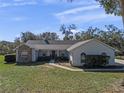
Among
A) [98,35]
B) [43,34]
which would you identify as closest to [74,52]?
[98,35]

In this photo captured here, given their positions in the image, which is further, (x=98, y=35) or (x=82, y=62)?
(x=98, y=35)

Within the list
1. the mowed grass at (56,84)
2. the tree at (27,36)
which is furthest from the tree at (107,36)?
the mowed grass at (56,84)

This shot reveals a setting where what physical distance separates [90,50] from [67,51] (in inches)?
505

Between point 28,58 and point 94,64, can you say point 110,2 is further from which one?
point 28,58

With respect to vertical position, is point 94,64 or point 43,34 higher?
point 43,34

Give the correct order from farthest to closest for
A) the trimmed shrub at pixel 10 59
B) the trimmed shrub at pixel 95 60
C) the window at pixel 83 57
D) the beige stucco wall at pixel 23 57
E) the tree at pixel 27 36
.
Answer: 1. the tree at pixel 27 36
2. the beige stucco wall at pixel 23 57
3. the trimmed shrub at pixel 10 59
4. the window at pixel 83 57
5. the trimmed shrub at pixel 95 60

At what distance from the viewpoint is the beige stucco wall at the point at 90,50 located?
52.5 meters

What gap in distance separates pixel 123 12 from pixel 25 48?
4762 cm

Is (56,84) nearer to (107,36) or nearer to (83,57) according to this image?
(83,57)

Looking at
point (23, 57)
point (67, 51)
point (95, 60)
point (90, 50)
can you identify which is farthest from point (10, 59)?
point (95, 60)

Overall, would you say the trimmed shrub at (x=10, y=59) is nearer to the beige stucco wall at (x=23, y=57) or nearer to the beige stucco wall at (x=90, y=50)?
the beige stucco wall at (x=23, y=57)

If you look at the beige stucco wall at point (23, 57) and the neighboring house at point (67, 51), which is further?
the beige stucco wall at point (23, 57)

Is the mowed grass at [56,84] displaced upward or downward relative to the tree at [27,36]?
downward

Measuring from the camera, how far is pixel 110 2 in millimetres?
23234
